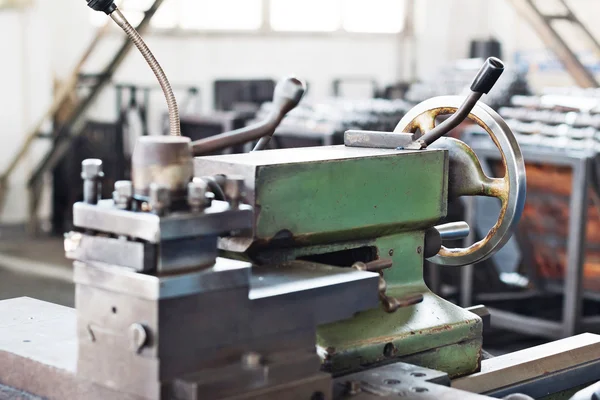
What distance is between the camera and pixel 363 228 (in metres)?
1.06

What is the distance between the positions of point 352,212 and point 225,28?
5.87m

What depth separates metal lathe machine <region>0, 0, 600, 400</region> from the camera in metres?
0.82

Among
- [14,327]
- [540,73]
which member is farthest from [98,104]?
[14,327]

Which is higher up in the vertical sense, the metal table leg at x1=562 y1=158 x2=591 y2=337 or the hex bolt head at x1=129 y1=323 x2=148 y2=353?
the hex bolt head at x1=129 y1=323 x2=148 y2=353

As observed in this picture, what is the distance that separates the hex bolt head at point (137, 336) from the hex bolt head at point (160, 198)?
10 cm

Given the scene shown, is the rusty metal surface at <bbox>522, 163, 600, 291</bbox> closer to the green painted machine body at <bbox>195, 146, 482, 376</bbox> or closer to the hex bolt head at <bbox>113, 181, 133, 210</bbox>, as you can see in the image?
Answer: the green painted machine body at <bbox>195, 146, 482, 376</bbox>

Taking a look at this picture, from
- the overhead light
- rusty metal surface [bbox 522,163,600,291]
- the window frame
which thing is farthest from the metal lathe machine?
the window frame

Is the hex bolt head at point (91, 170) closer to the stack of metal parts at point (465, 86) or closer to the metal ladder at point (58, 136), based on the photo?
the stack of metal parts at point (465, 86)

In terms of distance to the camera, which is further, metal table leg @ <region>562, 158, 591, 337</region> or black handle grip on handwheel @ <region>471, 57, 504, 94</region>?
metal table leg @ <region>562, 158, 591, 337</region>

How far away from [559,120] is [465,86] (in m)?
1.10

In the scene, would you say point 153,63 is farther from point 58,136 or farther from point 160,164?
point 58,136

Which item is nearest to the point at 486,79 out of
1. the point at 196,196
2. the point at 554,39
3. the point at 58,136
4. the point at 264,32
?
the point at 196,196

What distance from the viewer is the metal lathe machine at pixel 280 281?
2.70ft

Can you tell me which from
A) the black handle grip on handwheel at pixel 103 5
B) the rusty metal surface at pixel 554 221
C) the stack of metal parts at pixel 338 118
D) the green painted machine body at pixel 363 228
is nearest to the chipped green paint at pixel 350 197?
the green painted machine body at pixel 363 228
